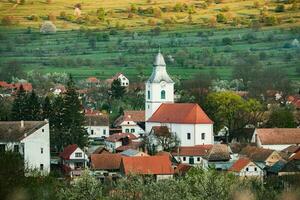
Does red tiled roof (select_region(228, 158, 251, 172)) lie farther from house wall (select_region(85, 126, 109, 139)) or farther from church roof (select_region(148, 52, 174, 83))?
house wall (select_region(85, 126, 109, 139))

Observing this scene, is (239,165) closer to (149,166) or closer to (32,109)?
(149,166)

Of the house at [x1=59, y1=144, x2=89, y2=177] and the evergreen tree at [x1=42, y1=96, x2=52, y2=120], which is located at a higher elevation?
the evergreen tree at [x1=42, y1=96, x2=52, y2=120]

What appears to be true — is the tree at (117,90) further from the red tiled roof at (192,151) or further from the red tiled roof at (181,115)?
the red tiled roof at (192,151)

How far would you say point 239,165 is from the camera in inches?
1371

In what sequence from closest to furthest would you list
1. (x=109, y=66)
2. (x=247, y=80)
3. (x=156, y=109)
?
1. (x=156, y=109)
2. (x=247, y=80)
3. (x=109, y=66)

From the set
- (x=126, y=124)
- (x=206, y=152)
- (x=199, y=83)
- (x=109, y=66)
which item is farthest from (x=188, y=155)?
(x=109, y=66)

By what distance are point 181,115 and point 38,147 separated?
965cm

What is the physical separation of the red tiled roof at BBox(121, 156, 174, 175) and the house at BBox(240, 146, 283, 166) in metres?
3.63

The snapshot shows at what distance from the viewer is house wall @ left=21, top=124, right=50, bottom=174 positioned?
114 ft

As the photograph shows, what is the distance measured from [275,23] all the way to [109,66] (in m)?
15.5

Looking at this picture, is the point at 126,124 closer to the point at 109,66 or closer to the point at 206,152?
the point at 206,152

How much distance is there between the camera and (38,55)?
84.4 meters

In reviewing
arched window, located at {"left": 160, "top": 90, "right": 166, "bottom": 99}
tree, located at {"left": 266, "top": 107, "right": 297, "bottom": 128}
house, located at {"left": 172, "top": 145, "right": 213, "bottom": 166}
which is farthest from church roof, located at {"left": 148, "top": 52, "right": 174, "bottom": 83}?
house, located at {"left": 172, "top": 145, "right": 213, "bottom": 166}

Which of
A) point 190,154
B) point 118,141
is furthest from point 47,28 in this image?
point 190,154
